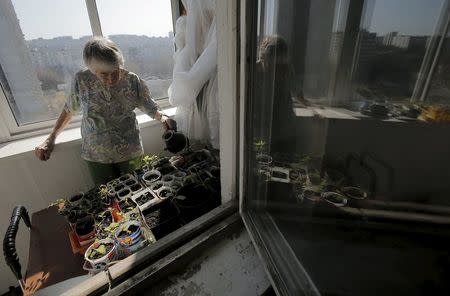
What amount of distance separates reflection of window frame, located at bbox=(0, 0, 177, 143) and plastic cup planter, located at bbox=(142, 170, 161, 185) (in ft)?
2.77

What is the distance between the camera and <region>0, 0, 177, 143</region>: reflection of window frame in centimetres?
127

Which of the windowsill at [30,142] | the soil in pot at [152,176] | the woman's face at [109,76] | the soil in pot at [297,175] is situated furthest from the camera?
the windowsill at [30,142]

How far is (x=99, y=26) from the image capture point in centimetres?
144

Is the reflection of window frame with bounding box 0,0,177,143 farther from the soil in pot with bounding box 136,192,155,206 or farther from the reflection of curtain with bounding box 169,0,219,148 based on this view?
the soil in pot with bounding box 136,192,155,206

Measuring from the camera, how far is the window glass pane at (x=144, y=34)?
147cm

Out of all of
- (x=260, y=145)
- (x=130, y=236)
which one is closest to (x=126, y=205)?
(x=130, y=236)

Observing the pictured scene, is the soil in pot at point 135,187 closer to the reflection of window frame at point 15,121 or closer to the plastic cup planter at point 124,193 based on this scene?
the plastic cup planter at point 124,193

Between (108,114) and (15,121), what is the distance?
65 centimetres

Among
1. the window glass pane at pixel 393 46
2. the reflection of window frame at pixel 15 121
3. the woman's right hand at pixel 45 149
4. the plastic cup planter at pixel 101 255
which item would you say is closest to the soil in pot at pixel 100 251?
the plastic cup planter at pixel 101 255

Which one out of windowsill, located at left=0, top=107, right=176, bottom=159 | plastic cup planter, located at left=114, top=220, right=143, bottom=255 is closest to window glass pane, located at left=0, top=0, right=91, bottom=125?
windowsill, located at left=0, top=107, right=176, bottom=159

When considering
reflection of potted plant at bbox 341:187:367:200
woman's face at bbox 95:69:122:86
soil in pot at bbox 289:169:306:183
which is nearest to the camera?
reflection of potted plant at bbox 341:187:367:200

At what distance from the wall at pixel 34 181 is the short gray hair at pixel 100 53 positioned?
55 cm

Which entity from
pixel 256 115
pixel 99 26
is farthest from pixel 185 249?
pixel 99 26

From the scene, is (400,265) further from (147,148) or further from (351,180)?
(147,148)
